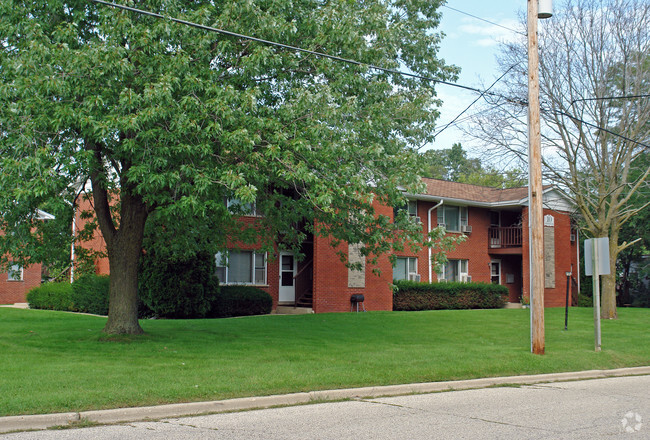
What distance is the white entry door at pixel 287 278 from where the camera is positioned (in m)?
27.9

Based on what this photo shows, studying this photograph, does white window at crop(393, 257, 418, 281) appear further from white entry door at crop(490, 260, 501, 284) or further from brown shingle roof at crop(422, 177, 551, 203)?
white entry door at crop(490, 260, 501, 284)

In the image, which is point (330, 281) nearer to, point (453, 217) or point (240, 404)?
point (453, 217)

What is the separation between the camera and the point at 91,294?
25062 millimetres

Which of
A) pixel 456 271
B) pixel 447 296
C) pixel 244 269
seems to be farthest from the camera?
pixel 456 271

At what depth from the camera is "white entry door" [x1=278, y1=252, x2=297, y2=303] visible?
27859 mm

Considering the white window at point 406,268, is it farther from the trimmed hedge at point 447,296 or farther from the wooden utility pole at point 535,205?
the wooden utility pole at point 535,205

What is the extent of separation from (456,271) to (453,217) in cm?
283

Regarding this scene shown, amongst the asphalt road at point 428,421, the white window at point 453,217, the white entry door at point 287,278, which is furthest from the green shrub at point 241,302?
the asphalt road at point 428,421

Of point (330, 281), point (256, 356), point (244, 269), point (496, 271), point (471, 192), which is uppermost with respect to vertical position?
point (471, 192)

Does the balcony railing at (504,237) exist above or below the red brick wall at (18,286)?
above

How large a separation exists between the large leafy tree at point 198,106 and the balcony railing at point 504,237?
20951mm

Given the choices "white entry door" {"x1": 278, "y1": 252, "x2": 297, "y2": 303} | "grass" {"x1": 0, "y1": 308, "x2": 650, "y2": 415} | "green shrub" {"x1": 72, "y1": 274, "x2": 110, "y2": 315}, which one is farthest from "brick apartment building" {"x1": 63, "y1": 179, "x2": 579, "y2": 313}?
"grass" {"x1": 0, "y1": 308, "x2": 650, "y2": 415}

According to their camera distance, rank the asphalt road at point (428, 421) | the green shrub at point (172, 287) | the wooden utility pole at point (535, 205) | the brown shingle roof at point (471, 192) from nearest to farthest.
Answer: the asphalt road at point (428, 421) < the wooden utility pole at point (535, 205) < the green shrub at point (172, 287) < the brown shingle roof at point (471, 192)

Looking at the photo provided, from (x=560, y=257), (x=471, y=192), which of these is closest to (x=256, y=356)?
(x=471, y=192)
